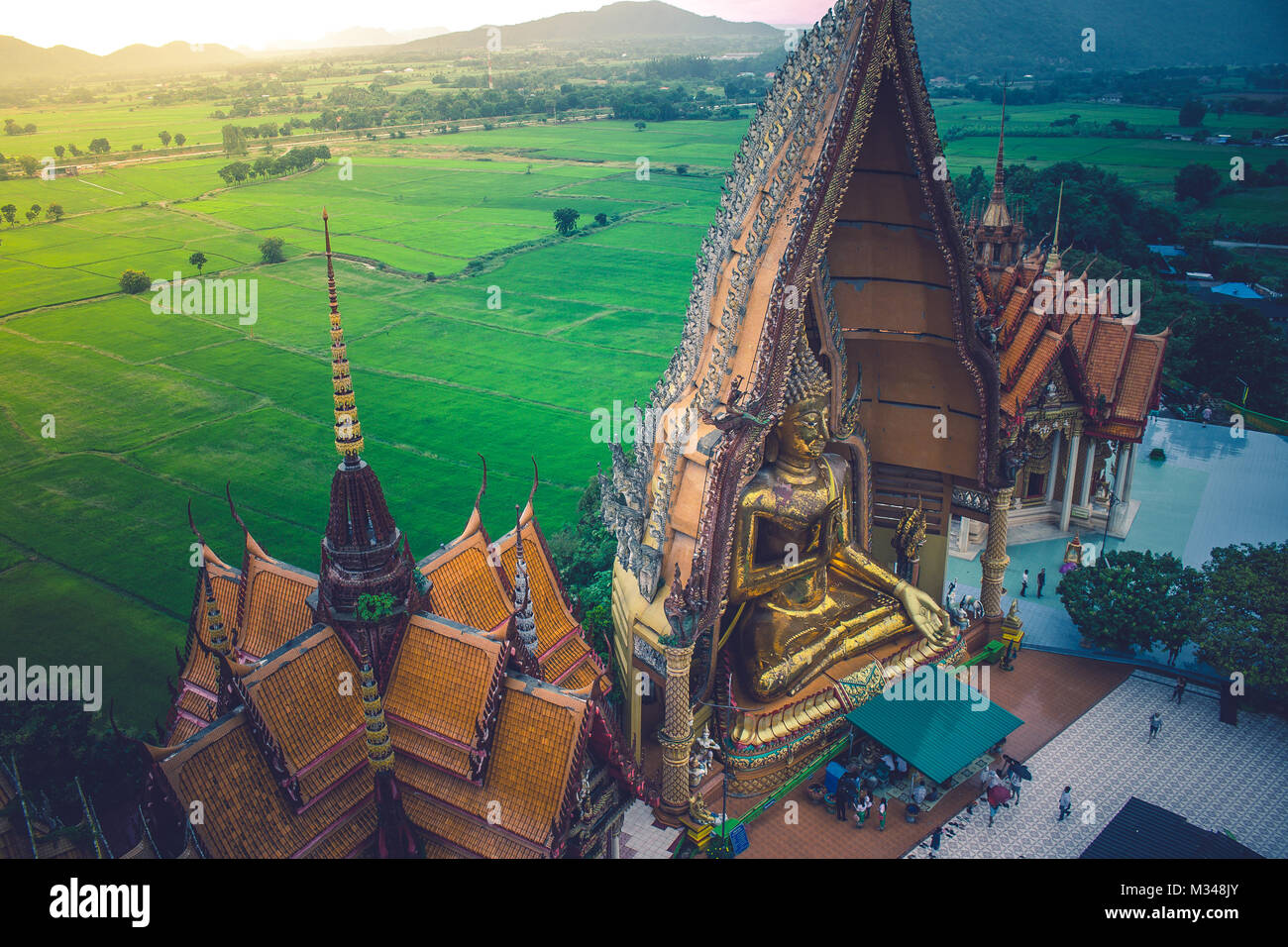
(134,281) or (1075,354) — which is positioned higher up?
(1075,354)

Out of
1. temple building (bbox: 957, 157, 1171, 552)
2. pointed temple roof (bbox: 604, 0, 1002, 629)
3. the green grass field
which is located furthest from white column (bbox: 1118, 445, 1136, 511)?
the green grass field

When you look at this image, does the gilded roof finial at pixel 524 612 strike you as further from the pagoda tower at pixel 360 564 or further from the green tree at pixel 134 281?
the green tree at pixel 134 281

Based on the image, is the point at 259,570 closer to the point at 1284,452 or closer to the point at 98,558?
the point at 98,558

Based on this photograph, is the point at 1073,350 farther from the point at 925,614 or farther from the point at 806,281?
the point at 806,281

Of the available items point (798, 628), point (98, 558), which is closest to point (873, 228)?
point (798, 628)

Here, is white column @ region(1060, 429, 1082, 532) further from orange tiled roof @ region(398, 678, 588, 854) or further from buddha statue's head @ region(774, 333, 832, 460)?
orange tiled roof @ region(398, 678, 588, 854)

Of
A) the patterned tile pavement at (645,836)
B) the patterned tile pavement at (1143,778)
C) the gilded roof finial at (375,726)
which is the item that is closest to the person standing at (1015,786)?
the patterned tile pavement at (1143,778)

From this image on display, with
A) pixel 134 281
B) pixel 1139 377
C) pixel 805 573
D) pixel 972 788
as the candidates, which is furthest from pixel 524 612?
pixel 134 281
